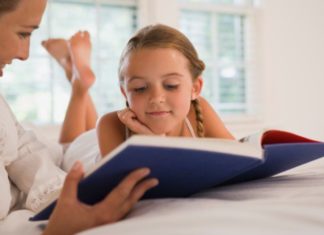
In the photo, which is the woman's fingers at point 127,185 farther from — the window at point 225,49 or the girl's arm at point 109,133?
the window at point 225,49

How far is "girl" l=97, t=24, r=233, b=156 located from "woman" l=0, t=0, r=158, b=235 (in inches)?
8.1

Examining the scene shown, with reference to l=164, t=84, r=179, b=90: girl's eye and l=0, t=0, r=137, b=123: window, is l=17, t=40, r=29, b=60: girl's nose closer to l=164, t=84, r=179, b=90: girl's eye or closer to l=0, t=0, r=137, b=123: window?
l=164, t=84, r=179, b=90: girl's eye

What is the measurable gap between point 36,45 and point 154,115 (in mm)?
2235

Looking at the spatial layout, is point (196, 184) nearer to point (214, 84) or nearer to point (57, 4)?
point (57, 4)

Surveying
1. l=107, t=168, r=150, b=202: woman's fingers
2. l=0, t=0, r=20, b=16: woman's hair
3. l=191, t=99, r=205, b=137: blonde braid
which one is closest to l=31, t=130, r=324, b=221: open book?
l=107, t=168, r=150, b=202: woman's fingers

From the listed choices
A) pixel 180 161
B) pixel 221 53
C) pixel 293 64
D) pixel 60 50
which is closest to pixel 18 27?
pixel 180 161

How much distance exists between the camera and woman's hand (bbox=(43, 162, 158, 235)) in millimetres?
630

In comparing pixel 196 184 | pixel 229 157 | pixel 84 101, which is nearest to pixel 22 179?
pixel 196 184

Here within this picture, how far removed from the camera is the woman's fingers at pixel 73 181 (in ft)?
2.02

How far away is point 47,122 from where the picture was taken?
3.22m

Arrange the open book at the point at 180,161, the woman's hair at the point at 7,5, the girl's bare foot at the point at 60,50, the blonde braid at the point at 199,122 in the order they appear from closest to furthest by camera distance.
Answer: the open book at the point at 180,161 < the woman's hair at the point at 7,5 < the blonde braid at the point at 199,122 < the girl's bare foot at the point at 60,50

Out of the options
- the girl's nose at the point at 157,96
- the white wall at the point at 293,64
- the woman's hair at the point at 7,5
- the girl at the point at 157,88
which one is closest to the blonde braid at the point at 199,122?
the girl at the point at 157,88

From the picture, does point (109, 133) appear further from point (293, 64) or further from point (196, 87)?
point (293, 64)

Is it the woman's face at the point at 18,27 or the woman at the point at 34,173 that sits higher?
the woman's face at the point at 18,27
